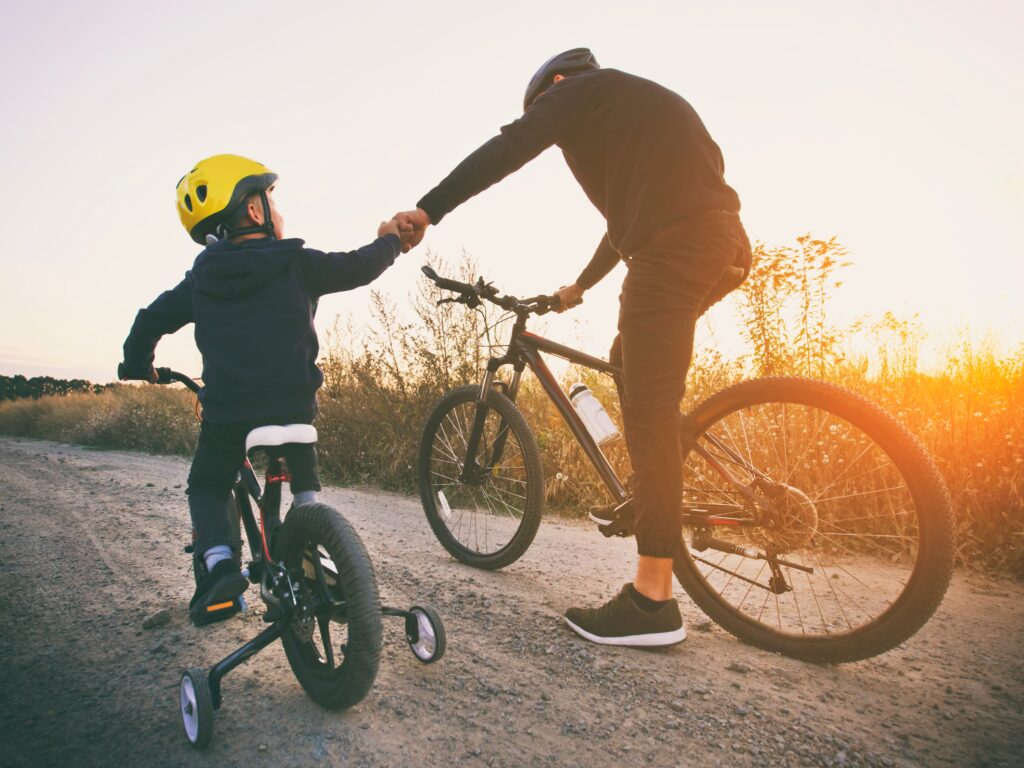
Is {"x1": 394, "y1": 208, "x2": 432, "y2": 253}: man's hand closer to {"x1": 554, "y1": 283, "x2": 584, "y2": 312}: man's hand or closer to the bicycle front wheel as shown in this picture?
{"x1": 554, "y1": 283, "x2": 584, "y2": 312}: man's hand

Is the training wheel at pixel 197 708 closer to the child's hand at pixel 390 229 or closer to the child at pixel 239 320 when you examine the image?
the child at pixel 239 320

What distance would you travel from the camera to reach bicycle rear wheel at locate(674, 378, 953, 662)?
204 centimetres

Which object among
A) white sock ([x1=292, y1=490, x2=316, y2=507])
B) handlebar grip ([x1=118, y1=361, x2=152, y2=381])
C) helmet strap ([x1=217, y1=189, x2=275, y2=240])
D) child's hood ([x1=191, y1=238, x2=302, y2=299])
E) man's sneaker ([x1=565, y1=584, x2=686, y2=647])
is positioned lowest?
man's sneaker ([x1=565, y1=584, x2=686, y2=647])

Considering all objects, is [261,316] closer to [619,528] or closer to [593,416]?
[593,416]

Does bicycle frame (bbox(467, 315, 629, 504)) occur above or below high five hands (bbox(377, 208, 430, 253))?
below

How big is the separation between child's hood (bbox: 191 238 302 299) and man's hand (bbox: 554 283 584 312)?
154 centimetres

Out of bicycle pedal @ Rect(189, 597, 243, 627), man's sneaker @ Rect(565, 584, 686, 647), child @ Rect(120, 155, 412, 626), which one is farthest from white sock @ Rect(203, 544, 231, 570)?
man's sneaker @ Rect(565, 584, 686, 647)

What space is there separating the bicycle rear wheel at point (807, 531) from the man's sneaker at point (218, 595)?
179 cm

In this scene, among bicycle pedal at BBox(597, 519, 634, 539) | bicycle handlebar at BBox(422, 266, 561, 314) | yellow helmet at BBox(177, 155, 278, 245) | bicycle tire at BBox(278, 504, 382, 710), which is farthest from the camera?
bicycle handlebar at BBox(422, 266, 561, 314)

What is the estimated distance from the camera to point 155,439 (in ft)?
32.0

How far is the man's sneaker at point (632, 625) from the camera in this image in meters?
2.34

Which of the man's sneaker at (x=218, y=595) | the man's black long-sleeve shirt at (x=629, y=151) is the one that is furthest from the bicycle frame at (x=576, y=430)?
the man's sneaker at (x=218, y=595)

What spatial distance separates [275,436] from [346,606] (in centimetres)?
59

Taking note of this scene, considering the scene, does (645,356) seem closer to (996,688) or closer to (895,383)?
(996,688)
